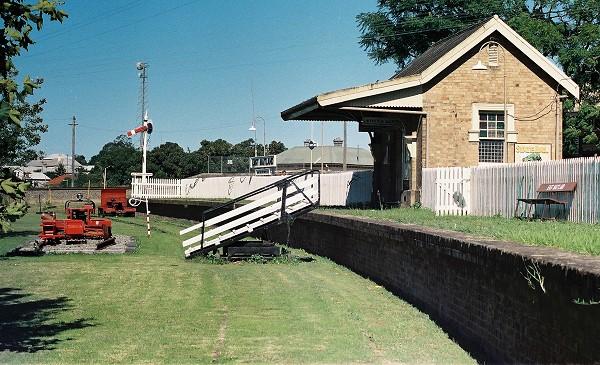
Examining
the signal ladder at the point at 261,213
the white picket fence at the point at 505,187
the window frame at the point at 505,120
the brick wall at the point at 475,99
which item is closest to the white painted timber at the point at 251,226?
the signal ladder at the point at 261,213

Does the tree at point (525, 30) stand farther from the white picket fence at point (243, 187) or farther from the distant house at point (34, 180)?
the distant house at point (34, 180)

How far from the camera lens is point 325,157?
108 m

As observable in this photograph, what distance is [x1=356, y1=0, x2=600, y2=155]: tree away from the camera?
41.6 meters

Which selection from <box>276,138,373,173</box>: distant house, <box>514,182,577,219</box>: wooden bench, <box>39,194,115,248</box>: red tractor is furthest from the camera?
<box>276,138,373,173</box>: distant house

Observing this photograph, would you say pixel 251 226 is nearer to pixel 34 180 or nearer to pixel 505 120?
pixel 34 180

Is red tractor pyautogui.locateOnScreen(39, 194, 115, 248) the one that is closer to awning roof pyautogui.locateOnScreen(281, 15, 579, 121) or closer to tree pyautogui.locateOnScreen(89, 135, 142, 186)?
awning roof pyautogui.locateOnScreen(281, 15, 579, 121)

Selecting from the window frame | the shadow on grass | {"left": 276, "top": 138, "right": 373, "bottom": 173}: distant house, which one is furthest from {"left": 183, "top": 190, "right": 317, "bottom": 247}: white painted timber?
{"left": 276, "top": 138, "right": 373, "bottom": 173}: distant house

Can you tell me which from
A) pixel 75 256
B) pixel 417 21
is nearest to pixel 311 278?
pixel 75 256

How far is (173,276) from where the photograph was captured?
17500mm

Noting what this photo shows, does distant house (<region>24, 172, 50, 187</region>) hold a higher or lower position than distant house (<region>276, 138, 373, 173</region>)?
lower

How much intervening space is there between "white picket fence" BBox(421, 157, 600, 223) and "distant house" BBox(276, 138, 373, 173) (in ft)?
256

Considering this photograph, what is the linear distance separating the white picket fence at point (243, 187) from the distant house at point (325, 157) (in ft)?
134

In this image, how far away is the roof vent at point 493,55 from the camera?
26.8m

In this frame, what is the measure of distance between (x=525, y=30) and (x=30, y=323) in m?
37.9
